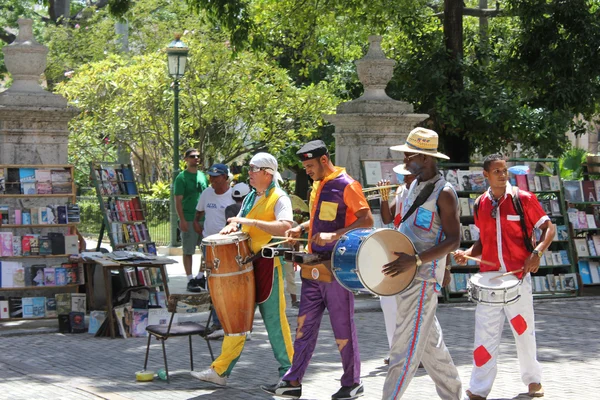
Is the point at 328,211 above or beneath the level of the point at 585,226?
above

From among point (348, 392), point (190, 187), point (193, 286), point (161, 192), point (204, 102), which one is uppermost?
point (204, 102)

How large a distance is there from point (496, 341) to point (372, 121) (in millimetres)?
6097

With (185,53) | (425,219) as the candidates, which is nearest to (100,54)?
(185,53)

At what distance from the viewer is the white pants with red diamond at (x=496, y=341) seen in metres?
7.85

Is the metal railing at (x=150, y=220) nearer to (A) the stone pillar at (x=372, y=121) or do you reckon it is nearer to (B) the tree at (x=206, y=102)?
(B) the tree at (x=206, y=102)

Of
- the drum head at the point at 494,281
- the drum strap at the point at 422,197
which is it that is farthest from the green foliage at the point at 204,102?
the drum strap at the point at 422,197

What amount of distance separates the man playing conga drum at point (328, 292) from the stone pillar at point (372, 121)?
568 centimetres

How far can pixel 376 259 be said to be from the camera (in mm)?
6898

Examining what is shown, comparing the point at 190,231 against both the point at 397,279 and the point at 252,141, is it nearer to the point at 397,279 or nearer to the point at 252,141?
the point at 397,279

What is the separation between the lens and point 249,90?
2556 cm

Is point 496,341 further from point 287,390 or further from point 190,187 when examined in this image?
point 190,187

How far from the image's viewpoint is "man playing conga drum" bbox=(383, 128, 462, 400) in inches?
268

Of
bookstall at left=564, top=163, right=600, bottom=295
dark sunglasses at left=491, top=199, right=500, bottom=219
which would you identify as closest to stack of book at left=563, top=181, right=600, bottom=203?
bookstall at left=564, top=163, right=600, bottom=295

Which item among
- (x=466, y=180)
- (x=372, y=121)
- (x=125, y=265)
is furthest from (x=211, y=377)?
(x=466, y=180)
